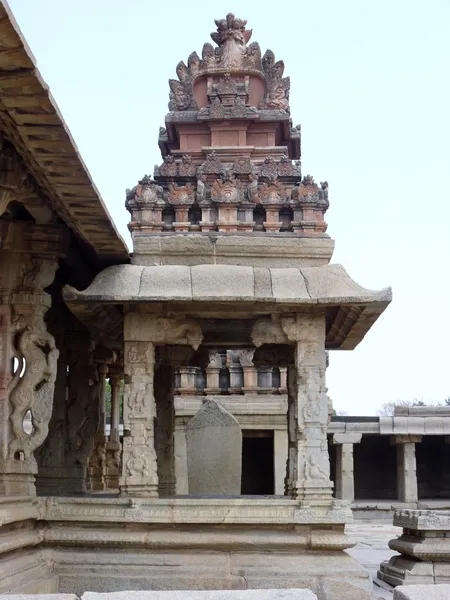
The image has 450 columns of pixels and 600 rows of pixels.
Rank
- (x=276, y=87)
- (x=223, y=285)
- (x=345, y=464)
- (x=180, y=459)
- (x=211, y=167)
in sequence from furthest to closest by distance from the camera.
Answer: (x=345, y=464) → (x=180, y=459) → (x=276, y=87) → (x=211, y=167) → (x=223, y=285)

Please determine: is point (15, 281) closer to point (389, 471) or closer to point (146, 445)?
point (146, 445)

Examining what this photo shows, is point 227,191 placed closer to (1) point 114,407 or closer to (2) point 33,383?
(2) point 33,383

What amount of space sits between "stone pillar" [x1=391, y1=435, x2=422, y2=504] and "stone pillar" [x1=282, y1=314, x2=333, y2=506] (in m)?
11.8

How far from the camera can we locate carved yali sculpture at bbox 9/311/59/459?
724 centimetres

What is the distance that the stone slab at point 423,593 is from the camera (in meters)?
3.25

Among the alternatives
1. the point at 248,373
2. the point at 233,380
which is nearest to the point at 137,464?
the point at 248,373

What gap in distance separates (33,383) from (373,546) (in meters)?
7.54

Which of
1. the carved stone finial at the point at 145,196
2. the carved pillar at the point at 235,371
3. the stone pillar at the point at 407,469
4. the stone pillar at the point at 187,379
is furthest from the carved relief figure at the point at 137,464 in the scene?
the stone pillar at the point at 407,469

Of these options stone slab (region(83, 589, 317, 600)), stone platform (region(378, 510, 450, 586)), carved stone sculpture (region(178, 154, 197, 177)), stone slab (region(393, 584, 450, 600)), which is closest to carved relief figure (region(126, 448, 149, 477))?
stone platform (region(378, 510, 450, 586))

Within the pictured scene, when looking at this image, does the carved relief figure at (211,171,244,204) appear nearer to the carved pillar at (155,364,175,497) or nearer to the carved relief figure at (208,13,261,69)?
the carved pillar at (155,364,175,497)

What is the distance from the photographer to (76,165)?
5.66 metres

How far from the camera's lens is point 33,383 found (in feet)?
24.1

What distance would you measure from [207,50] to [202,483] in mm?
7191

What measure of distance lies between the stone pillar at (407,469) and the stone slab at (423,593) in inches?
621
